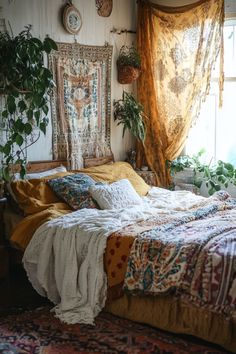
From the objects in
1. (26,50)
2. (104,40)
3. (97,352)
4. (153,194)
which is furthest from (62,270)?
(104,40)

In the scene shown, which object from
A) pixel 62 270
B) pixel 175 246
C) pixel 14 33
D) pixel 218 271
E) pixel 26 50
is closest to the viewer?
pixel 218 271

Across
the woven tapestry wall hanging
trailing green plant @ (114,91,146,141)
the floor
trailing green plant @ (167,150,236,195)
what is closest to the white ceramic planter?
trailing green plant @ (167,150,236,195)

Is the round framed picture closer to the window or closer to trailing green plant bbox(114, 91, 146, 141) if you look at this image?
trailing green plant bbox(114, 91, 146, 141)

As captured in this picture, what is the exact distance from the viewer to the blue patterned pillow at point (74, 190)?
3.82m

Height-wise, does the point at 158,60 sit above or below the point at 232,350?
above

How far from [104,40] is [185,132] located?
1.21 meters

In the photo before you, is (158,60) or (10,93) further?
(158,60)

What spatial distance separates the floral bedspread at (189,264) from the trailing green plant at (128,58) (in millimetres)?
2175

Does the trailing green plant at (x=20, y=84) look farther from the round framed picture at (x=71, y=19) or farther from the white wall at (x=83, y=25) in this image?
the round framed picture at (x=71, y=19)

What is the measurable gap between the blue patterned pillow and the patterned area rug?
0.93m

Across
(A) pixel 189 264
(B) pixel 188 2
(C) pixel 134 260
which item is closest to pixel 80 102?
(B) pixel 188 2

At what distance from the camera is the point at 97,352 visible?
279 cm

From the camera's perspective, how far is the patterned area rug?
9.23ft

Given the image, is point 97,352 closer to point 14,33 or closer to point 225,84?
point 14,33
